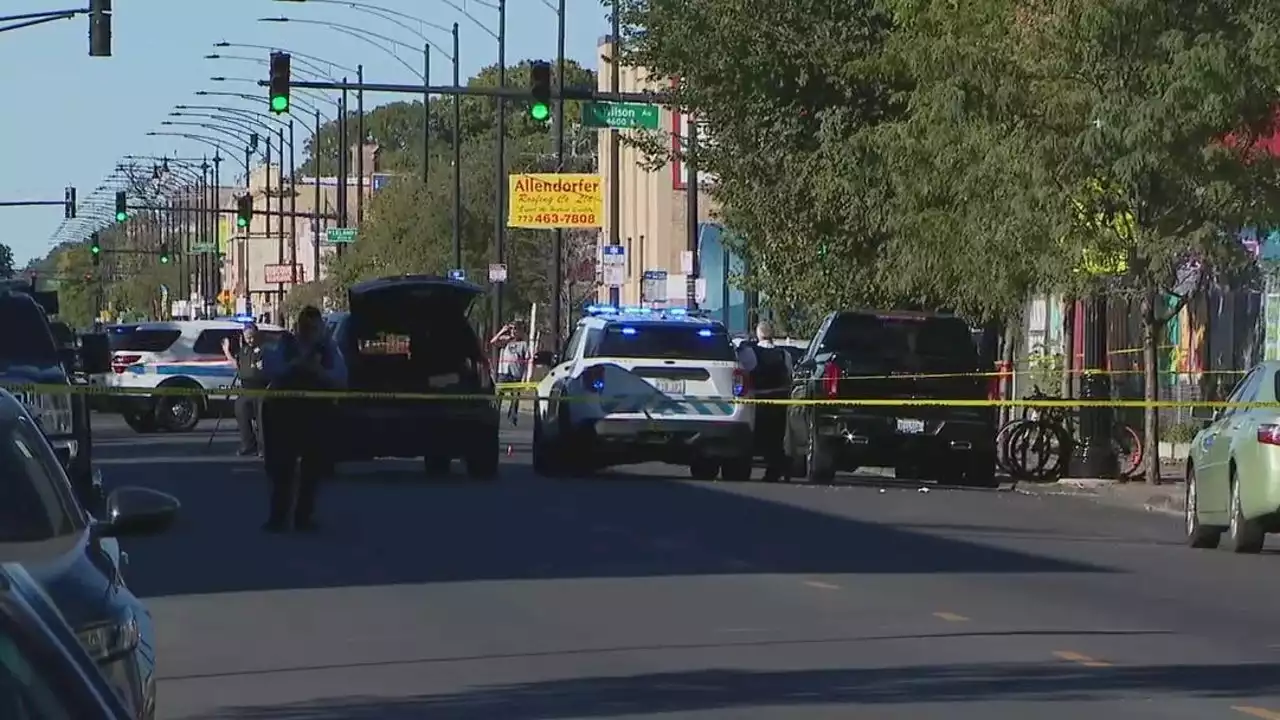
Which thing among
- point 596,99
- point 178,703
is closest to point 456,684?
point 178,703

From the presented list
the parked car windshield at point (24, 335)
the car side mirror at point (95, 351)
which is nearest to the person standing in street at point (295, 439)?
the parked car windshield at point (24, 335)

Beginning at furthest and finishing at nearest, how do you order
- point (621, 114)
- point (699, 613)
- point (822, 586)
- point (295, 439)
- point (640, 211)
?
point (640, 211) < point (621, 114) < point (295, 439) < point (822, 586) < point (699, 613)

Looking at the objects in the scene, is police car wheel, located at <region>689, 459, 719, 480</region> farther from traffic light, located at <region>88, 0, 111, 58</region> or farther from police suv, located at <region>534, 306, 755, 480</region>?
traffic light, located at <region>88, 0, 111, 58</region>

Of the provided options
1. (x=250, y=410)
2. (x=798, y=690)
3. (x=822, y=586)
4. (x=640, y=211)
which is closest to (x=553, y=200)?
(x=640, y=211)

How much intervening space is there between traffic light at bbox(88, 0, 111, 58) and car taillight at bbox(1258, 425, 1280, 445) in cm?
1943

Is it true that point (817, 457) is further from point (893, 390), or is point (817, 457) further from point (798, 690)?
point (798, 690)

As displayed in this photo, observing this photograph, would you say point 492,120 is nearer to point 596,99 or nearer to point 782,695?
point 596,99

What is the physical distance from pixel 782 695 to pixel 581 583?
17.7ft

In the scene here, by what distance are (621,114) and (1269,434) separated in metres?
20.0

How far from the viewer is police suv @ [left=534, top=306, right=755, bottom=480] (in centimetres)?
2791

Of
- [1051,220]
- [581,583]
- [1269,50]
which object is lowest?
[581,583]

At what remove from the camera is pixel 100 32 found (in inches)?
1351

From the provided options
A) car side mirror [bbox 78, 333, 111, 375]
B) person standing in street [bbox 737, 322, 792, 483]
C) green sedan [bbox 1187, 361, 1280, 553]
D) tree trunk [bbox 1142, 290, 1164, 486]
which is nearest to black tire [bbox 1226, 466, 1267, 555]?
green sedan [bbox 1187, 361, 1280, 553]

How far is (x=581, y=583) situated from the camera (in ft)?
54.3
